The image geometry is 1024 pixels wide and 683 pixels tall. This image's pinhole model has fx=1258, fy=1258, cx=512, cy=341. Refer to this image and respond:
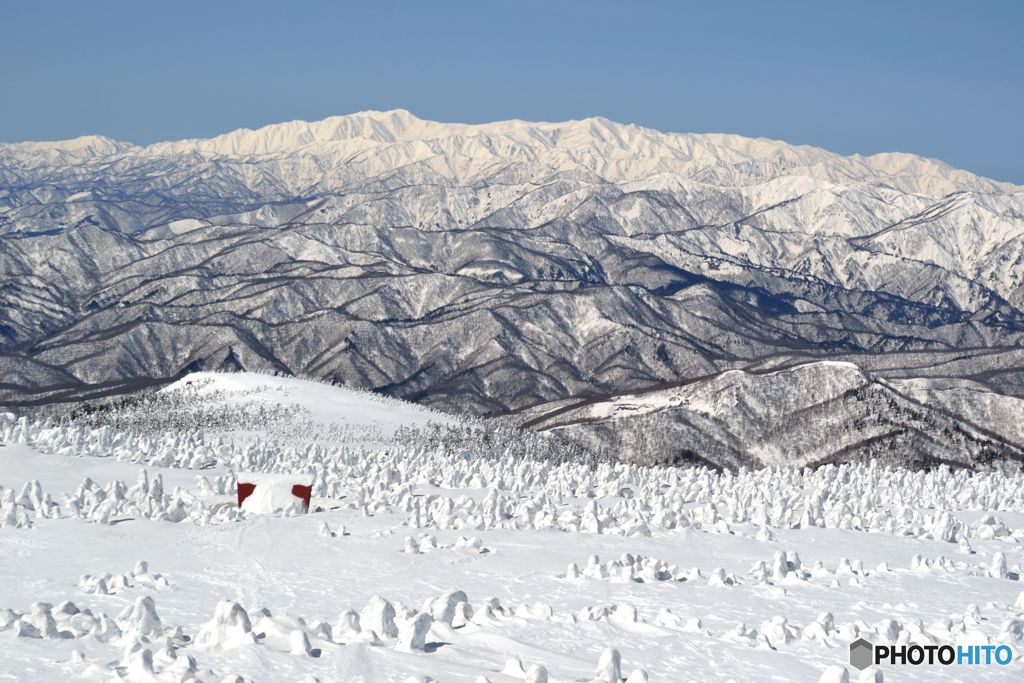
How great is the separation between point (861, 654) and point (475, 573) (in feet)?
50.0

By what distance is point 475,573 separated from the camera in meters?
44.5

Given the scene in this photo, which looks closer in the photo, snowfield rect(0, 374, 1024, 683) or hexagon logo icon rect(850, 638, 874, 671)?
snowfield rect(0, 374, 1024, 683)

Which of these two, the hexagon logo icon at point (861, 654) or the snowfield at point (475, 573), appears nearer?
the snowfield at point (475, 573)

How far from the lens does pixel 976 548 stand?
5812 centimetres

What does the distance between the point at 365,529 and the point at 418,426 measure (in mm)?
137472

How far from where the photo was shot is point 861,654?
33562 millimetres

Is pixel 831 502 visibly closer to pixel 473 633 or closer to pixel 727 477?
pixel 727 477

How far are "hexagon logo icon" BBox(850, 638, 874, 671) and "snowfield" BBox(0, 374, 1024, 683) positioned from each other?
456 mm

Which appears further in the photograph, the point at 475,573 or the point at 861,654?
the point at 475,573

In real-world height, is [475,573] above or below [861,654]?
above

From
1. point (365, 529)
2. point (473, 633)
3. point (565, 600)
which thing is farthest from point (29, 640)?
point (365, 529)

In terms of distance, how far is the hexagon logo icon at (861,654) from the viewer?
32875 mm

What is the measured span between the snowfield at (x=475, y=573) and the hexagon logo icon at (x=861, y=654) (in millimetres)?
456

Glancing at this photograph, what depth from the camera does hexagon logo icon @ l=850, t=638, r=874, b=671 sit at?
32875 millimetres
